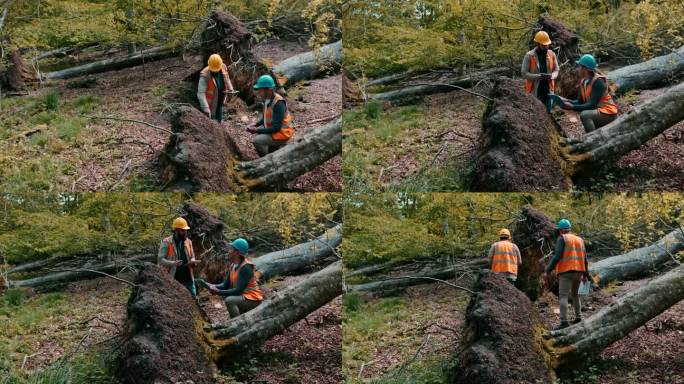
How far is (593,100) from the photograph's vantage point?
544 inches

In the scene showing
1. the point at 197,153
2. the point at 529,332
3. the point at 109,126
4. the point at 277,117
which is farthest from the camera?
the point at 109,126

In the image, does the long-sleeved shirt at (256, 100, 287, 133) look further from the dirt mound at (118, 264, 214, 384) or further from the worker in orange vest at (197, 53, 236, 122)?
the dirt mound at (118, 264, 214, 384)

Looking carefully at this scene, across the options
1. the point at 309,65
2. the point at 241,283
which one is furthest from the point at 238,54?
the point at 241,283

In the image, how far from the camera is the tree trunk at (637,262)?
14266 mm

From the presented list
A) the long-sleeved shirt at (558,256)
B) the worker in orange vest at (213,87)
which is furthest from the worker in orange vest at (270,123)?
the long-sleeved shirt at (558,256)

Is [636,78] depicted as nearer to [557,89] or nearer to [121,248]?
[557,89]

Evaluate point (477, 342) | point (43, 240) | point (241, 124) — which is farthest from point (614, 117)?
point (43, 240)

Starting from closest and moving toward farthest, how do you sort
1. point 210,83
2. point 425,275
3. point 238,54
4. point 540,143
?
point 540,143
point 210,83
point 425,275
point 238,54

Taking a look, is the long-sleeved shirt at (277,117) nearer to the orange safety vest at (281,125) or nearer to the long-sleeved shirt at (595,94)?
the orange safety vest at (281,125)

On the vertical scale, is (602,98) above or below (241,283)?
above

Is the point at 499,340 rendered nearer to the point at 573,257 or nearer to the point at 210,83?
the point at 573,257

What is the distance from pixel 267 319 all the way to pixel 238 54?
11.2ft

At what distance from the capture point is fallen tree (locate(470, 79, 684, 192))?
13242mm

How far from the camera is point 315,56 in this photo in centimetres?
1612
